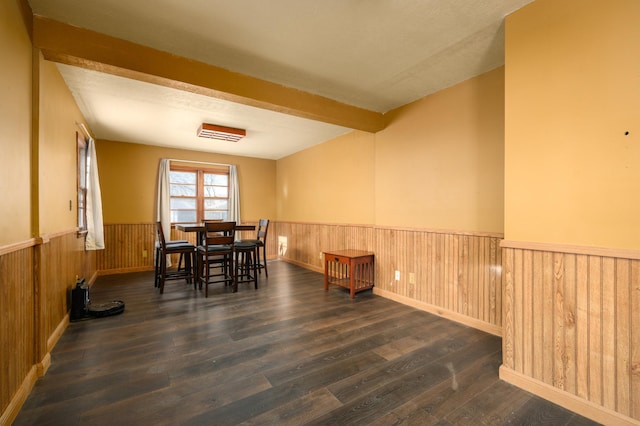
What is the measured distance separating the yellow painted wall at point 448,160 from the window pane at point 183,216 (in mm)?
4096

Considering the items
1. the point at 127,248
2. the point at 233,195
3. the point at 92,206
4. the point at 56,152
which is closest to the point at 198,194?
the point at 233,195

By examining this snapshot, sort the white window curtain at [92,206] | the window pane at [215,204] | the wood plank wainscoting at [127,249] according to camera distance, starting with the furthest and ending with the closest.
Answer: the window pane at [215,204]
the wood plank wainscoting at [127,249]
the white window curtain at [92,206]

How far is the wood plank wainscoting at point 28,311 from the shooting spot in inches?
56.4

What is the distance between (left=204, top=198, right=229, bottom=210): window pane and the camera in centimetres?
601

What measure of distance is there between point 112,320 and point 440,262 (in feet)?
11.3

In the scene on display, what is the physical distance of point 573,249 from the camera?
157 centimetres

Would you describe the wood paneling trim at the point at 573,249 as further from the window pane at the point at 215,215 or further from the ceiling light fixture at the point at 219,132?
the window pane at the point at 215,215

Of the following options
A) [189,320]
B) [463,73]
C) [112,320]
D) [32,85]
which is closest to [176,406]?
[189,320]

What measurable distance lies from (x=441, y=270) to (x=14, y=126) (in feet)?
11.6

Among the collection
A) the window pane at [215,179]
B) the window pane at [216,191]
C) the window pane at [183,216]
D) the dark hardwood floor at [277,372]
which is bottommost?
the dark hardwood floor at [277,372]

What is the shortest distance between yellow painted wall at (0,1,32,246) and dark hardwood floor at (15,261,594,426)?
3.41 feet

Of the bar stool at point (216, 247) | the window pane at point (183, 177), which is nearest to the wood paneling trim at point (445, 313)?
the bar stool at point (216, 247)

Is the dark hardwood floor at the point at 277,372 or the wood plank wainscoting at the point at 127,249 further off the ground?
the wood plank wainscoting at the point at 127,249

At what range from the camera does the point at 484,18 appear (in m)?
1.86
